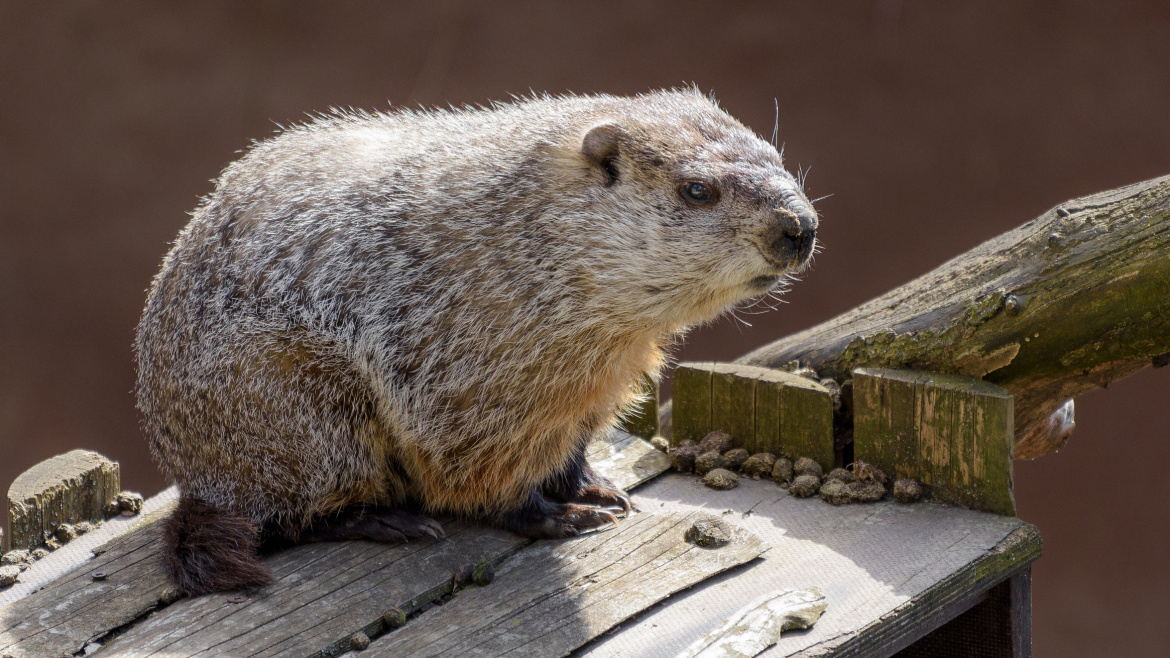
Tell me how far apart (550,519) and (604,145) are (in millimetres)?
1330

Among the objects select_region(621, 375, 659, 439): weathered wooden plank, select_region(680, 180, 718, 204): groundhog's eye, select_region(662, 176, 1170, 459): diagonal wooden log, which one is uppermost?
select_region(680, 180, 718, 204): groundhog's eye

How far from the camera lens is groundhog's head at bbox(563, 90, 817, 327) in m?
3.45

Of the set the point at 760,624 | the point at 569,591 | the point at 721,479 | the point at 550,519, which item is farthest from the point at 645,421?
the point at 760,624

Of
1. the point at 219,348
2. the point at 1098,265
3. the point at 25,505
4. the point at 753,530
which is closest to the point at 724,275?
the point at 753,530

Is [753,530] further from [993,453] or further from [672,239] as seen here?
[672,239]

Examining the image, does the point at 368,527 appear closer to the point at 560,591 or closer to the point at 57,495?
the point at 560,591

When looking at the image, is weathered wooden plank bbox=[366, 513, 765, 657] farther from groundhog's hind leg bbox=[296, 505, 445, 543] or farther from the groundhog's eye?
the groundhog's eye

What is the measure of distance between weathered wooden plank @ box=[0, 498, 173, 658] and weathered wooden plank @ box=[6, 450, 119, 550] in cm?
36

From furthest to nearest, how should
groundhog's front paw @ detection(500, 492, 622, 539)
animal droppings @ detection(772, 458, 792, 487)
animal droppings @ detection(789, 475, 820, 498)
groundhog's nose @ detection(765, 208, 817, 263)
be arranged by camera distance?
animal droppings @ detection(772, 458, 792, 487) < animal droppings @ detection(789, 475, 820, 498) < groundhog's front paw @ detection(500, 492, 622, 539) < groundhog's nose @ detection(765, 208, 817, 263)

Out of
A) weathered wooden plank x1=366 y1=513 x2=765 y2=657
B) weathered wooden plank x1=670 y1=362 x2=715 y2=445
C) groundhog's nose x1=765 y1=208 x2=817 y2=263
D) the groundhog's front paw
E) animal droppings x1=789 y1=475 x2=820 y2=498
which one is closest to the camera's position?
weathered wooden plank x1=366 y1=513 x2=765 y2=657

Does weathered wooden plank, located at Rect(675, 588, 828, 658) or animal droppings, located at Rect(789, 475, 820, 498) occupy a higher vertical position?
animal droppings, located at Rect(789, 475, 820, 498)

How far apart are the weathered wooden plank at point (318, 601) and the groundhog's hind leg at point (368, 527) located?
0.03m

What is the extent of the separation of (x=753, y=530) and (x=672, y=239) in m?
1.14

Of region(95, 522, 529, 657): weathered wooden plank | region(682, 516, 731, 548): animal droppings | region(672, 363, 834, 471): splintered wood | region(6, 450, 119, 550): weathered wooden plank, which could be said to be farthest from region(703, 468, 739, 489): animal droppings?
region(6, 450, 119, 550): weathered wooden plank
